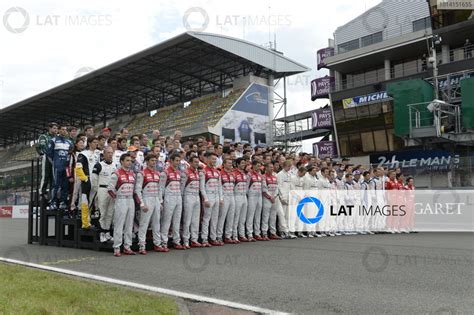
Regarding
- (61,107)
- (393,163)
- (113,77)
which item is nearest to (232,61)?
(113,77)

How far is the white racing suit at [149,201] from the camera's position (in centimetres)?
887

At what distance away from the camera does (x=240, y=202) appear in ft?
36.2

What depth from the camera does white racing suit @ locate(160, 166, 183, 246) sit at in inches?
368

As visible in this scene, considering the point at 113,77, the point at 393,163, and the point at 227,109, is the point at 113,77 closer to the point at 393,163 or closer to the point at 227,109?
the point at 227,109

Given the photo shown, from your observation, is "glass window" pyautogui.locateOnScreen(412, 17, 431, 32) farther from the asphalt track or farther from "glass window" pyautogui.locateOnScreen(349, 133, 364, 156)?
the asphalt track

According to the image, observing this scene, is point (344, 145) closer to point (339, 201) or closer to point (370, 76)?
point (370, 76)

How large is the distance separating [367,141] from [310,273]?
27916 mm

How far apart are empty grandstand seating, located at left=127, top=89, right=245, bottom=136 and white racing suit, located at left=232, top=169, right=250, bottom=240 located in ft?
70.1

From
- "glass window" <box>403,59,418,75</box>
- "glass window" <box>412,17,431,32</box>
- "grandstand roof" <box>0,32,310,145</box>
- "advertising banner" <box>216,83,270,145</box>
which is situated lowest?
"advertising banner" <box>216,83,270,145</box>

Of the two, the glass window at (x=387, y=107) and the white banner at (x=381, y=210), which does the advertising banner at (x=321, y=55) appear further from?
the white banner at (x=381, y=210)

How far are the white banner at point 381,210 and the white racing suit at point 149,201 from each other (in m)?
4.09

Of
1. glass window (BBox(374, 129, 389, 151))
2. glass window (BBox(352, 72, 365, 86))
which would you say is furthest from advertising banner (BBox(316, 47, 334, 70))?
glass window (BBox(374, 129, 389, 151))

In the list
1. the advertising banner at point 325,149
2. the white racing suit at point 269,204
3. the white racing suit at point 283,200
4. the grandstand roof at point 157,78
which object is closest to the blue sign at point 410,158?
the advertising banner at point 325,149

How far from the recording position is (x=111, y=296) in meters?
4.88
